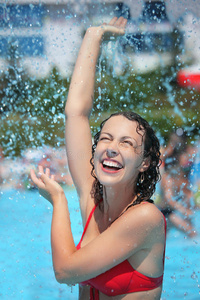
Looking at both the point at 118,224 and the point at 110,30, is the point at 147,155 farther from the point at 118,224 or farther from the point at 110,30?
the point at 110,30

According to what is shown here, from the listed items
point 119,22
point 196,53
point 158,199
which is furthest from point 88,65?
point 196,53

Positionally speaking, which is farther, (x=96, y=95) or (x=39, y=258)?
(x=96, y=95)

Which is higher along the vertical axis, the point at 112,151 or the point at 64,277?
the point at 112,151

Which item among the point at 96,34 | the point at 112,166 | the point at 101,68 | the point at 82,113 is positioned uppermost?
the point at 101,68

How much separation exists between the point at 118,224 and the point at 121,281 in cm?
28

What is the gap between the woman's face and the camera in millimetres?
1894

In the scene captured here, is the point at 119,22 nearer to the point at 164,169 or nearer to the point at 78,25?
the point at 164,169

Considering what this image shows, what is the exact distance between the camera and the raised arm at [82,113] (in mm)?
2262

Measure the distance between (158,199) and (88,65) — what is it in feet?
10.3

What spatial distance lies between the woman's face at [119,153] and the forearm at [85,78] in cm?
36

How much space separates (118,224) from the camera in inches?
73.3

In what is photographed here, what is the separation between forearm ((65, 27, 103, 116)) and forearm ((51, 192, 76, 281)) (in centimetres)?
63

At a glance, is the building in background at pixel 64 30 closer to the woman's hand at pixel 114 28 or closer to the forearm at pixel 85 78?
the woman's hand at pixel 114 28

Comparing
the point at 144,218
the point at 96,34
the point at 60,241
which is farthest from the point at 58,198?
the point at 96,34
